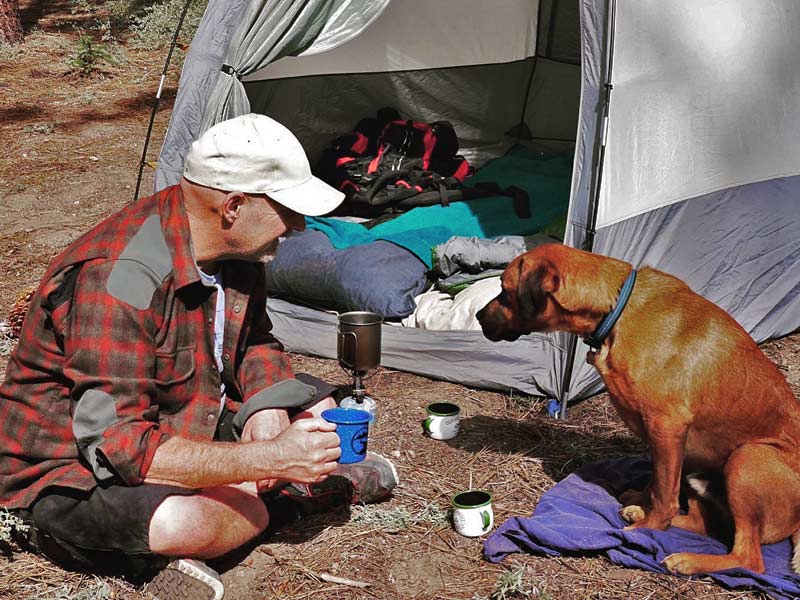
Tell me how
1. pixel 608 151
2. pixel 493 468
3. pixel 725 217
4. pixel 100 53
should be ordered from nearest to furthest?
pixel 493 468 < pixel 608 151 < pixel 725 217 < pixel 100 53

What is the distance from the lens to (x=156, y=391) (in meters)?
3.08

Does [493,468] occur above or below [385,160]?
below

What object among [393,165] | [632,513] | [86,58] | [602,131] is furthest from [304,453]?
[86,58]

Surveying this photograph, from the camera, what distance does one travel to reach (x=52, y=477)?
10.1ft

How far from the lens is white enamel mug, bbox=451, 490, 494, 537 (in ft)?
12.2

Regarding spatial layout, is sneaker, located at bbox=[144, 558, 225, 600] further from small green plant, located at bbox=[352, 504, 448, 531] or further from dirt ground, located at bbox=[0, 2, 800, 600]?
small green plant, located at bbox=[352, 504, 448, 531]

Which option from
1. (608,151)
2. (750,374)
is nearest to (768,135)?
(608,151)

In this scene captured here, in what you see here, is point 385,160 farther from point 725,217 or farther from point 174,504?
point 174,504

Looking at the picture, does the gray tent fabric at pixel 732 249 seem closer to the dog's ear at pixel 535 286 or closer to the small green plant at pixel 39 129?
the dog's ear at pixel 535 286

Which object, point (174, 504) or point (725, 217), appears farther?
point (725, 217)

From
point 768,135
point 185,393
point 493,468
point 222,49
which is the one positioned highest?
point 222,49

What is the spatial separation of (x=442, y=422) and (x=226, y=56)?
8.19 feet

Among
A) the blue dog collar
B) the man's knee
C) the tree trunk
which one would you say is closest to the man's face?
the man's knee

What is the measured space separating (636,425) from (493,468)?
2.86 feet
